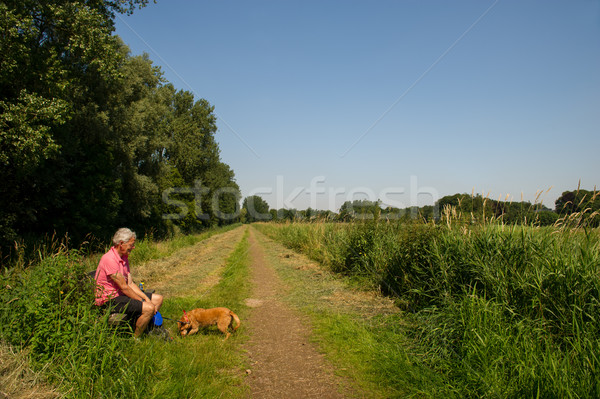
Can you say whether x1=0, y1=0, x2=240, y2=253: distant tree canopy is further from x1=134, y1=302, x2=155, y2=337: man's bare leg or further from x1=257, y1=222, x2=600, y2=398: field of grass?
x1=257, y1=222, x2=600, y2=398: field of grass

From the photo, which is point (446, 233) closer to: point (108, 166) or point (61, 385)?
point (61, 385)

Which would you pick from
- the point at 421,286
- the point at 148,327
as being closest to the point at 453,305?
the point at 421,286

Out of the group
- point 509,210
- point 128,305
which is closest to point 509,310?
point 509,210

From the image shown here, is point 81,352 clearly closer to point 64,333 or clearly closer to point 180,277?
point 64,333

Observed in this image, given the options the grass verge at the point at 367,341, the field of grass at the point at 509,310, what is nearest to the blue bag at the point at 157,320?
the grass verge at the point at 367,341

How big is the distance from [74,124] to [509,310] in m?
18.6

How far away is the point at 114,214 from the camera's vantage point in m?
17.8

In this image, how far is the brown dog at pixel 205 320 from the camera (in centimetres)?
483

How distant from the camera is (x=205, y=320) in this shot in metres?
4.95

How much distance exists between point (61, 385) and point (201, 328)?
7.62 ft

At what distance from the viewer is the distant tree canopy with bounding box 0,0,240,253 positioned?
9406mm

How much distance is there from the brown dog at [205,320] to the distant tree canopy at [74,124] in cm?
795

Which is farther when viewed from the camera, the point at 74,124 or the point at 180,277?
the point at 74,124

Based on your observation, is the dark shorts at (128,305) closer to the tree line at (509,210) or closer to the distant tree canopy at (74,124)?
the tree line at (509,210)
